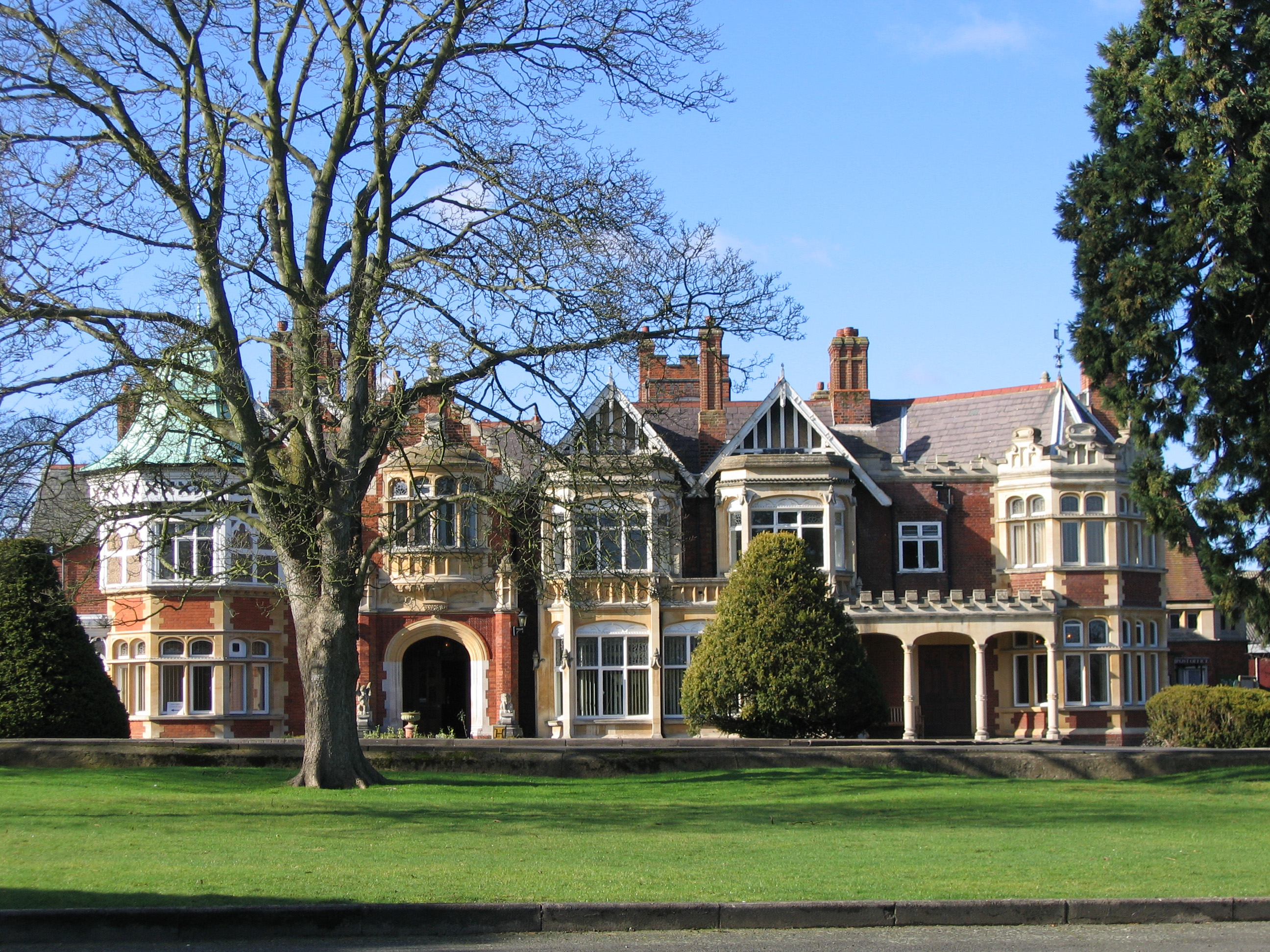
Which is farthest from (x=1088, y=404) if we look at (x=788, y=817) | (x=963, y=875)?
(x=963, y=875)

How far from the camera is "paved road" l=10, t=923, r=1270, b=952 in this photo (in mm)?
9883

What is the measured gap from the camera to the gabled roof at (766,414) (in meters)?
37.5

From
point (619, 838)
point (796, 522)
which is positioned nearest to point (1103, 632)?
point (796, 522)

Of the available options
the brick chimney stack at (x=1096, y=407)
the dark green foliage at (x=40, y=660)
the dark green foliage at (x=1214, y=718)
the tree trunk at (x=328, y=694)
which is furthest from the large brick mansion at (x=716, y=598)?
the tree trunk at (x=328, y=694)

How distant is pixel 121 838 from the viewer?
14469mm

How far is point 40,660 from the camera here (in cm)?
2447

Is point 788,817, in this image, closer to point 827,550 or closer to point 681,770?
point 681,770

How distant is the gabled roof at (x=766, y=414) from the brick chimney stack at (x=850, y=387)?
297cm

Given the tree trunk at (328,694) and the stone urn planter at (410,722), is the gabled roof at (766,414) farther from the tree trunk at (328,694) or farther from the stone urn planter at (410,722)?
the tree trunk at (328,694)

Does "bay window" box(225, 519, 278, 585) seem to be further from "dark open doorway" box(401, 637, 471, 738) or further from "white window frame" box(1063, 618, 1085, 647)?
"white window frame" box(1063, 618, 1085, 647)

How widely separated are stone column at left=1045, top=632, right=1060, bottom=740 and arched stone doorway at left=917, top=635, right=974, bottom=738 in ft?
8.15

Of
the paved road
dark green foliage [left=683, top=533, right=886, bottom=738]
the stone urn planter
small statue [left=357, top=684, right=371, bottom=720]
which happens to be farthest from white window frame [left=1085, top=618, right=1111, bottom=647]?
the paved road

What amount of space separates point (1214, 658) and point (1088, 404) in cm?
1771

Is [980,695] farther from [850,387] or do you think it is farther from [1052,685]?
[850,387]
